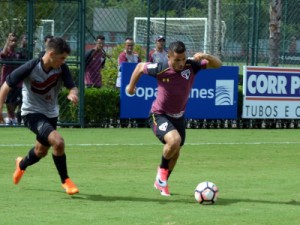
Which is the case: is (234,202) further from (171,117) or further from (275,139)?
(275,139)

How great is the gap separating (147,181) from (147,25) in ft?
36.4

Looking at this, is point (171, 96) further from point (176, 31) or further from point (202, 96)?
point (176, 31)

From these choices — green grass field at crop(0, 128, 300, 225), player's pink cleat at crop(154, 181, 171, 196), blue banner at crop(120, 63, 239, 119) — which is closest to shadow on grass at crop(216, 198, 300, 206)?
green grass field at crop(0, 128, 300, 225)

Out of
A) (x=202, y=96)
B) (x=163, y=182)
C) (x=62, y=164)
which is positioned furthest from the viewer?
(x=202, y=96)

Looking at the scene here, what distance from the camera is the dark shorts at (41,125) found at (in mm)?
10508

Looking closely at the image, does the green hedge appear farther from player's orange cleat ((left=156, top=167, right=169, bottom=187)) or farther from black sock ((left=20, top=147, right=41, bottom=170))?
player's orange cleat ((left=156, top=167, right=169, bottom=187))

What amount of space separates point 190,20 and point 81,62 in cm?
1001

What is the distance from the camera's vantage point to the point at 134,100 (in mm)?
20250

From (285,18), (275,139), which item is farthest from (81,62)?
(285,18)

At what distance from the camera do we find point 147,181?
12.0 m

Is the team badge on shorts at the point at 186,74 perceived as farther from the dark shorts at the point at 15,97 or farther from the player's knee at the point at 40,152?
the dark shorts at the point at 15,97

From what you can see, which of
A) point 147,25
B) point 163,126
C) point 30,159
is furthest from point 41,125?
point 147,25

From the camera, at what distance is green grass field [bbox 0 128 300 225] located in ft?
30.1

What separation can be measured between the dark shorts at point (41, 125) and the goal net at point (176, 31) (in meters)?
12.8
